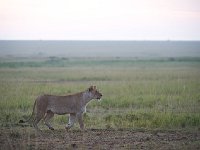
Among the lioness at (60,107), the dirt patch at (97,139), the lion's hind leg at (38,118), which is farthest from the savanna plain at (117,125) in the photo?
the lioness at (60,107)

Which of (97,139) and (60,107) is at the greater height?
(60,107)

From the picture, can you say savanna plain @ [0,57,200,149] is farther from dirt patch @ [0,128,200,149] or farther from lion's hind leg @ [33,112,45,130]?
lion's hind leg @ [33,112,45,130]

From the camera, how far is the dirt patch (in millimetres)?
10727

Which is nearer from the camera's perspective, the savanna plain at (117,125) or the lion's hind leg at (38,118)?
the savanna plain at (117,125)

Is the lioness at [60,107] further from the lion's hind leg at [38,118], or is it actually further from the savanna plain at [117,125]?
the savanna plain at [117,125]

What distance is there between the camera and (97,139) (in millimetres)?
11578

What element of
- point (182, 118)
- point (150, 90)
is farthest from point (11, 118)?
point (150, 90)

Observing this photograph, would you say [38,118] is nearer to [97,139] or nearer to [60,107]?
[60,107]

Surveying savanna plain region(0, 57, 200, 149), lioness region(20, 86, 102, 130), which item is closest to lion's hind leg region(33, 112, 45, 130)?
lioness region(20, 86, 102, 130)

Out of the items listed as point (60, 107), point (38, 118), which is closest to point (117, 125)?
point (60, 107)

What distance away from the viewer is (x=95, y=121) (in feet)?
49.0

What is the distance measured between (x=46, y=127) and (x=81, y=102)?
4.55ft

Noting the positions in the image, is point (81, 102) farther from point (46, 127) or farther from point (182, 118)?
point (182, 118)

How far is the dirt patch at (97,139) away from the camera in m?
10.7
